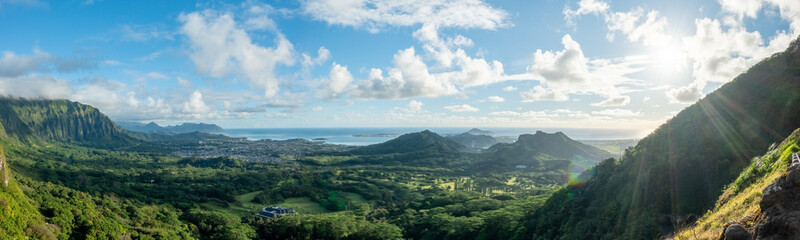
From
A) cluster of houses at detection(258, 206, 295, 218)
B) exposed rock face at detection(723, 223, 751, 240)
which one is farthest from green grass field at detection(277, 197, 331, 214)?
exposed rock face at detection(723, 223, 751, 240)

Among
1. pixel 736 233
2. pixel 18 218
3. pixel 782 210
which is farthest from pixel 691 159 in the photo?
pixel 18 218

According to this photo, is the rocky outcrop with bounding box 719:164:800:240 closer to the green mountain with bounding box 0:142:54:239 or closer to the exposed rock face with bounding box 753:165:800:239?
the exposed rock face with bounding box 753:165:800:239

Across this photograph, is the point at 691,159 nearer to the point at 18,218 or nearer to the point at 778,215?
the point at 778,215

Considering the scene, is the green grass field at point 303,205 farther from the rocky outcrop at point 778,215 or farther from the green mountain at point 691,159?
the rocky outcrop at point 778,215

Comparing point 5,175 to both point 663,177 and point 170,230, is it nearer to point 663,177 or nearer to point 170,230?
point 170,230

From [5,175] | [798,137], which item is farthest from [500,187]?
[5,175]

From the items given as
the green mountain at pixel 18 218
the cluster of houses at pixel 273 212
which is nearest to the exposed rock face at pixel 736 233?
the green mountain at pixel 18 218
